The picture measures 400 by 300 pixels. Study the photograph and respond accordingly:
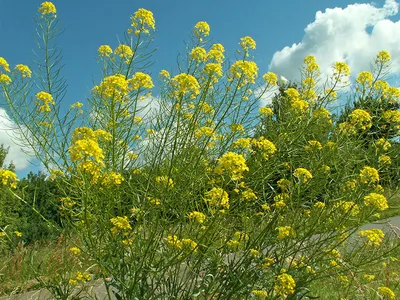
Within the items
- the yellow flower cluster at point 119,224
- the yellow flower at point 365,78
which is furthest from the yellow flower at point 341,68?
the yellow flower cluster at point 119,224

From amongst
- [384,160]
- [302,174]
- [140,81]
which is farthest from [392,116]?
[140,81]

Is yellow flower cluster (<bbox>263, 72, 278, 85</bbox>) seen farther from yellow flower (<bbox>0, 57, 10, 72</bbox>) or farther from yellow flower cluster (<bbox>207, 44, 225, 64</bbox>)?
yellow flower (<bbox>0, 57, 10, 72</bbox>)

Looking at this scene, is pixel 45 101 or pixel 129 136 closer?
pixel 129 136

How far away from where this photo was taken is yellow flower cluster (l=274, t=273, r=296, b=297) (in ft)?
8.90

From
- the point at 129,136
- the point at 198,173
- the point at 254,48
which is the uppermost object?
the point at 254,48

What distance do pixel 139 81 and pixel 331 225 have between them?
1.70m

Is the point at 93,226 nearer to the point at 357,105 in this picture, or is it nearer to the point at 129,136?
the point at 129,136

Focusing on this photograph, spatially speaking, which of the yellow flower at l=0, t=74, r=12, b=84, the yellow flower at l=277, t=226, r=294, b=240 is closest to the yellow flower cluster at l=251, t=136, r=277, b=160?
the yellow flower at l=277, t=226, r=294, b=240

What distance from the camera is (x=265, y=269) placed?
3.12 meters

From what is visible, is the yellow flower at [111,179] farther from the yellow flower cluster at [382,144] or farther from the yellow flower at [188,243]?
the yellow flower cluster at [382,144]

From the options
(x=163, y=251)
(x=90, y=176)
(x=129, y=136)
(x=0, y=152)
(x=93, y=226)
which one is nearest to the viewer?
(x=90, y=176)

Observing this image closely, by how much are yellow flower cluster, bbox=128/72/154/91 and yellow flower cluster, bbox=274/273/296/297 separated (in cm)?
149

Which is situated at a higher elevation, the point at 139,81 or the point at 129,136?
the point at 139,81

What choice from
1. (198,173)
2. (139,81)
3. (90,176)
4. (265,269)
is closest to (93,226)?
(90,176)
